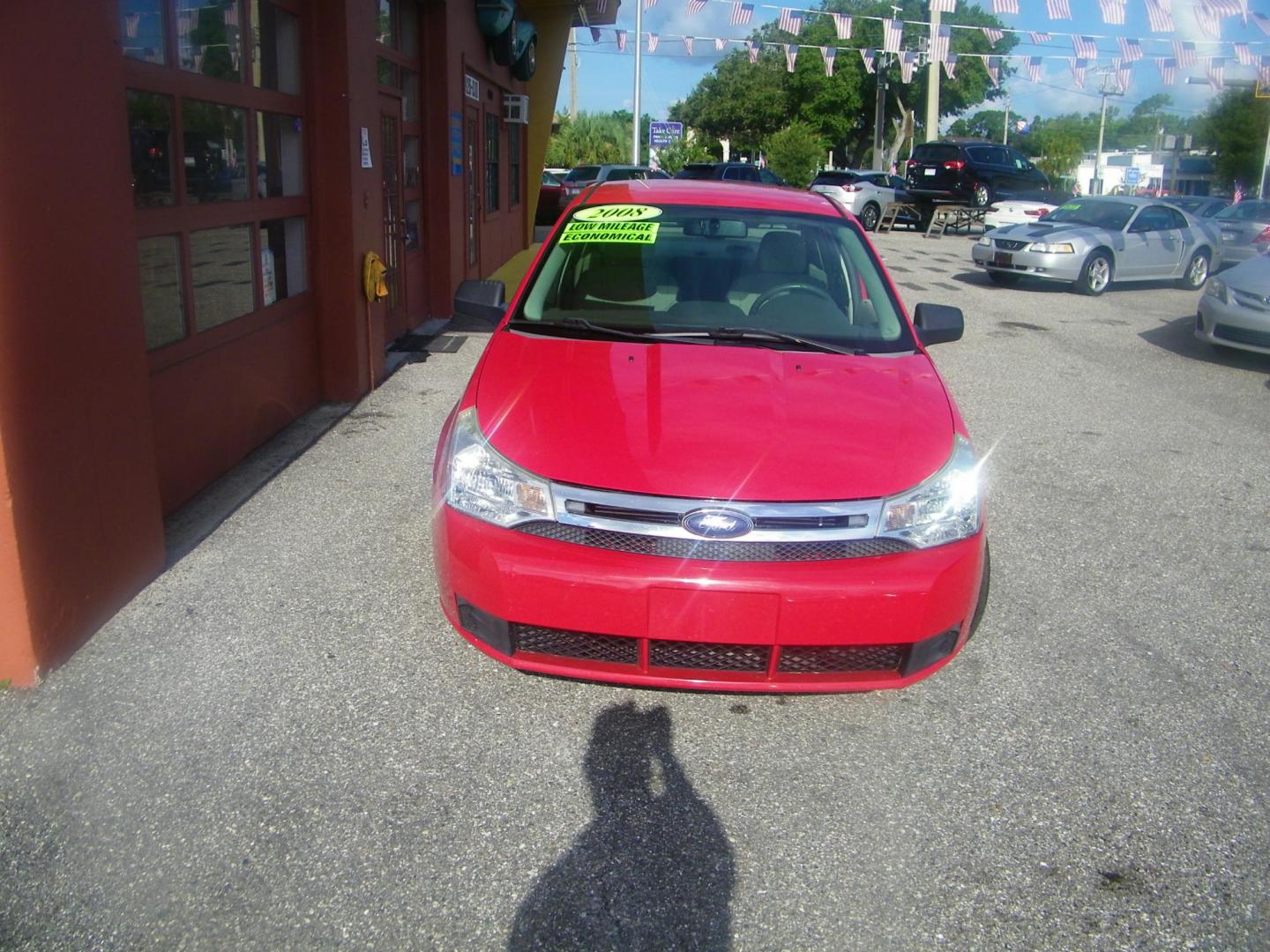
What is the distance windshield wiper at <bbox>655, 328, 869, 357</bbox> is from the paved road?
4.07 feet

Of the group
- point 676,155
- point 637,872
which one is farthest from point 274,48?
point 676,155

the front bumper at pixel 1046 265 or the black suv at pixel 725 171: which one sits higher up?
the black suv at pixel 725 171

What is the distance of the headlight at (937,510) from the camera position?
319cm

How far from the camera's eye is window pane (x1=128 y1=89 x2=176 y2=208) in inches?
187

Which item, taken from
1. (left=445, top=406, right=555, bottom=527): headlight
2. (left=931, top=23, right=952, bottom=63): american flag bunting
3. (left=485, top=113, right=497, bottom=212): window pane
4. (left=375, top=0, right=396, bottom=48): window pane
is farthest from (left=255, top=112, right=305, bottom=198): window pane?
(left=931, top=23, right=952, bottom=63): american flag bunting

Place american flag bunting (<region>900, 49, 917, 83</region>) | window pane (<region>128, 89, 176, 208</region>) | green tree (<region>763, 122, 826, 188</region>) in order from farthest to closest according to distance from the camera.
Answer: green tree (<region>763, 122, 826, 188</region>)
american flag bunting (<region>900, 49, 917, 83</region>)
window pane (<region>128, 89, 176, 208</region>)

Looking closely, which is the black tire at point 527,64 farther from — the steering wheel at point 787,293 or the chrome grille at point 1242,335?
the steering wheel at point 787,293

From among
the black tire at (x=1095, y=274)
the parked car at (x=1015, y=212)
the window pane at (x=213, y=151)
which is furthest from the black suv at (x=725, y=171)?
the window pane at (x=213, y=151)

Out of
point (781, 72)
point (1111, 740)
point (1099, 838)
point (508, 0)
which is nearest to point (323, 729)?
point (1099, 838)

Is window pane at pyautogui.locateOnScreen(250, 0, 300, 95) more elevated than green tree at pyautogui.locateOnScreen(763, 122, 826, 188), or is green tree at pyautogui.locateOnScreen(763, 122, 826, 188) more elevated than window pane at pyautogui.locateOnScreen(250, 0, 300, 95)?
green tree at pyautogui.locateOnScreen(763, 122, 826, 188)

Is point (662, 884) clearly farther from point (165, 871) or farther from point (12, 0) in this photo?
point (12, 0)

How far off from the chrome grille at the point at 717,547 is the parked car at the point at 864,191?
2548 centimetres

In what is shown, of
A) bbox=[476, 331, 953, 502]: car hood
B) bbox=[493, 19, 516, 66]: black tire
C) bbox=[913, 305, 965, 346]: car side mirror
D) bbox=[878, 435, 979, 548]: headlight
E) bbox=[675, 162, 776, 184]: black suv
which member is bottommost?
bbox=[878, 435, 979, 548]: headlight

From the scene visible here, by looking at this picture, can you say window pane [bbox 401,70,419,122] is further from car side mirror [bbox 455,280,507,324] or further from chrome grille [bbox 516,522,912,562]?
chrome grille [bbox 516,522,912,562]
